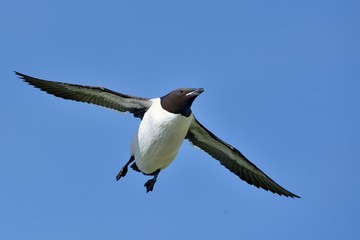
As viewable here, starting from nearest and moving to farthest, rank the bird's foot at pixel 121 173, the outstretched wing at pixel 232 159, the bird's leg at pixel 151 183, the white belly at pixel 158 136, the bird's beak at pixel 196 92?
the bird's beak at pixel 196 92 → the white belly at pixel 158 136 → the bird's leg at pixel 151 183 → the outstretched wing at pixel 232 159 → the bird's foot at pixel 121 173

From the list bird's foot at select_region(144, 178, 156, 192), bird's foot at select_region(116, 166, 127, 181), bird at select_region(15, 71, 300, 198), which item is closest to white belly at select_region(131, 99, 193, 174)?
bird at select_region(15, 71, 300, 198)

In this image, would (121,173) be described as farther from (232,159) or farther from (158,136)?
(232,159)

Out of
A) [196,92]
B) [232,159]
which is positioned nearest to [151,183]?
[232,159]

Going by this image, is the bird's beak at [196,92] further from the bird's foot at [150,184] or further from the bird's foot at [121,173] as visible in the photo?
the bird's foot at [121,173]

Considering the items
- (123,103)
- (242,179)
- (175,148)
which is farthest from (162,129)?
(242,179)

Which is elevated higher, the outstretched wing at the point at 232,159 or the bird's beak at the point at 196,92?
the bird's beak at the point at 196,92

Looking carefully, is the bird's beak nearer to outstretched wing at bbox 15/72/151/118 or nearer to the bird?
the bird

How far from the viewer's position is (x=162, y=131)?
1959 cm

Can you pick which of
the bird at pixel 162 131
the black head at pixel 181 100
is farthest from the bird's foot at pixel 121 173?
the black head at pixel 181 100

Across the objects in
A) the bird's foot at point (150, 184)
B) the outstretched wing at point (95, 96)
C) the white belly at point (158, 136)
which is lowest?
the bird's foot at point (150, 184)

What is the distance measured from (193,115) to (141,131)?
143 cm

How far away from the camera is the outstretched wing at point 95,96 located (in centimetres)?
2095

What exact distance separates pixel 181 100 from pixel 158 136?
1.04 m

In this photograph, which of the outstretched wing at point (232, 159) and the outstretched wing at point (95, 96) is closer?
the outstretched wing at point (95, 96)
